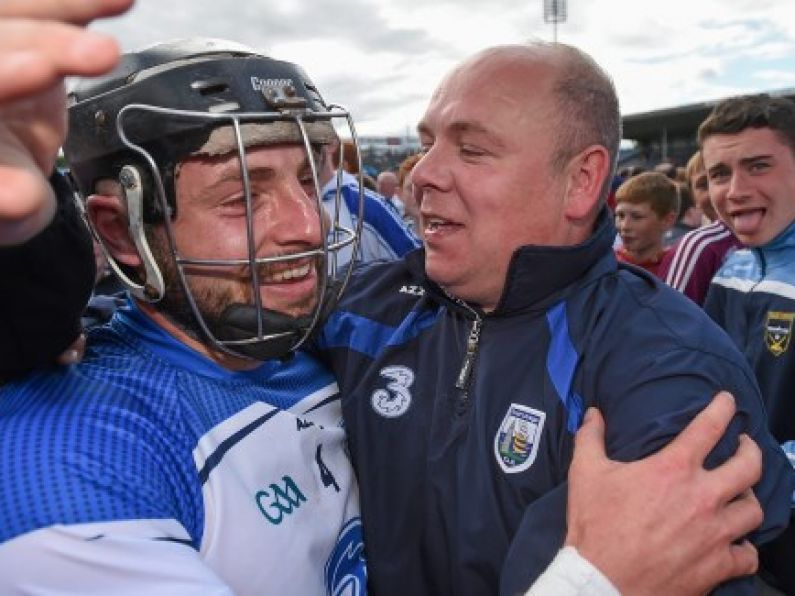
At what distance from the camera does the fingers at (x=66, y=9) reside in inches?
23.7

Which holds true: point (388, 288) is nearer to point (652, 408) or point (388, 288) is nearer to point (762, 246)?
point (652, 408)

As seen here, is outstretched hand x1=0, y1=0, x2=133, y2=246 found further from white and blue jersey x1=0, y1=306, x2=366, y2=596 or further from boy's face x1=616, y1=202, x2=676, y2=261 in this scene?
boy's face x1=616, y1=202, x2=676, y2=261

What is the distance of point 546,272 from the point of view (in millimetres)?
1714

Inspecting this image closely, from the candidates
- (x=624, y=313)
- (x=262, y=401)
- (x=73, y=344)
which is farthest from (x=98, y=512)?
(x=624, y=313)

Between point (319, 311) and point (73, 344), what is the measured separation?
0.52 metres

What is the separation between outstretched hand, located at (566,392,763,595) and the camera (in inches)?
48.8

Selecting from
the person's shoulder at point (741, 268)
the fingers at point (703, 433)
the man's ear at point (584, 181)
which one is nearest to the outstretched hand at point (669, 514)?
the fingers at point (703, 433)

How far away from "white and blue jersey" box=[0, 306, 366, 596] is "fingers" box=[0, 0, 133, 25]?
76 centimetres

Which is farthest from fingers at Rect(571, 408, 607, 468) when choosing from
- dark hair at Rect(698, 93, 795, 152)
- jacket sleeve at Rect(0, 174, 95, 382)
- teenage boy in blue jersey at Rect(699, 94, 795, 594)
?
dark hair at Rect(698, 93, 795, 152)

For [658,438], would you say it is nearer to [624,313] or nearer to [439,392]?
[624,313]

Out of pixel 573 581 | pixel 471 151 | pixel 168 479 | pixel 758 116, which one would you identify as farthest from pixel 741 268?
pixel 168 479

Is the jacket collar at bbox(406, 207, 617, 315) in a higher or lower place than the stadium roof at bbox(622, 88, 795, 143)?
higher

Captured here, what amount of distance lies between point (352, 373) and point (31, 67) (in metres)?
1.39

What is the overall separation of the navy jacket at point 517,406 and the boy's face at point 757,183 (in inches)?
70.1
